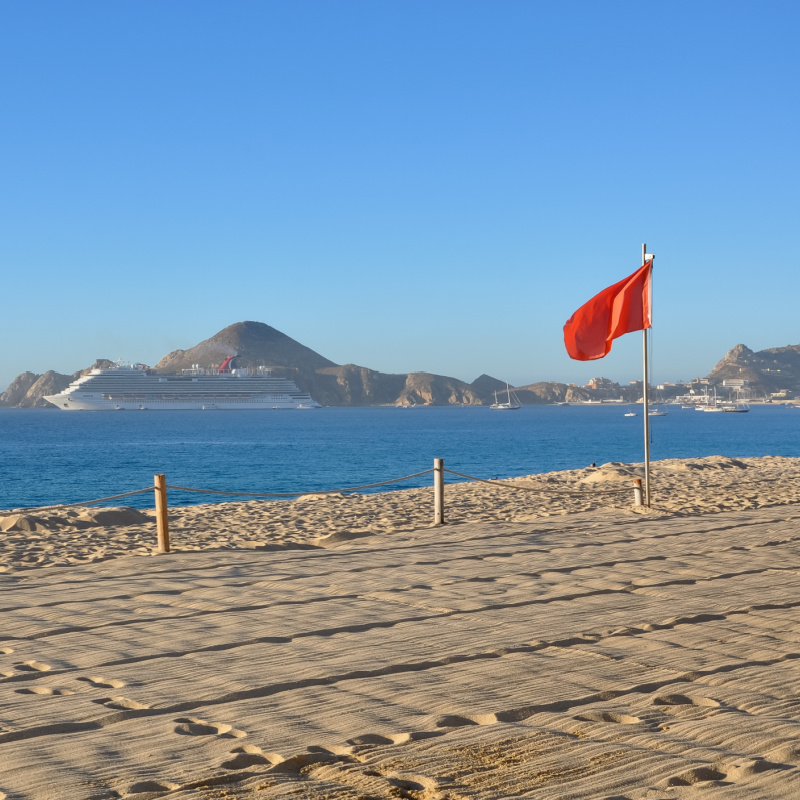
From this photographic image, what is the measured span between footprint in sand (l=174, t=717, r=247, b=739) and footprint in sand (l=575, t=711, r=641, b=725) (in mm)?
1502

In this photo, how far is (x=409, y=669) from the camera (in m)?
4.82

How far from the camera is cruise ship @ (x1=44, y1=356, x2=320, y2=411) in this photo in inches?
5017

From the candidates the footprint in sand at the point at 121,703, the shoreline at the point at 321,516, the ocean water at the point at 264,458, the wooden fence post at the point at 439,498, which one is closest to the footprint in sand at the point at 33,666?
the footprint in sand at the point at 121,703

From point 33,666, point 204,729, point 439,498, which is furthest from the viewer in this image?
point 439,498

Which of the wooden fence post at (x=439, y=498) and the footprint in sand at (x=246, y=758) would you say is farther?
the wooden fence post at (x=439, y=498)

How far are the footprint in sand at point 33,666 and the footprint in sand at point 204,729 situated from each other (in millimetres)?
1319

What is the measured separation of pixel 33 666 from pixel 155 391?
128 metres

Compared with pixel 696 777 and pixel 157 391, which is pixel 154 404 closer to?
pixel 157 391

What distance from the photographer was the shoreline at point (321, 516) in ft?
35.0

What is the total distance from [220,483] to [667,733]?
1226 inches

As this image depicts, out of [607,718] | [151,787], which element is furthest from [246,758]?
[607,718]

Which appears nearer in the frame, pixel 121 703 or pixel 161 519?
A: pixel 121 703

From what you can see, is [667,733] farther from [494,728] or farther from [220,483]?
[220,483]

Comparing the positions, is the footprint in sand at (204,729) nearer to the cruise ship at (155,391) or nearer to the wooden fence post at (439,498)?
the wooden fence post at (439,498)
